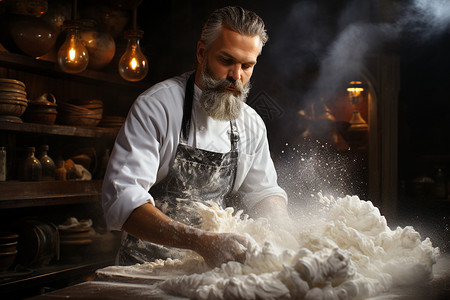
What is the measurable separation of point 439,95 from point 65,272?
12.3 feet

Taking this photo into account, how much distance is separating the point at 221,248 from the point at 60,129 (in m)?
Result: 2.17

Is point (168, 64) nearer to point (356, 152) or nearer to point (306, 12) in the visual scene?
point (306, 12)

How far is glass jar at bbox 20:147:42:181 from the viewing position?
309 centimetres

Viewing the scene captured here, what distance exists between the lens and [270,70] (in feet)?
13.4

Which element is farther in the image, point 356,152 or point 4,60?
point 356,152

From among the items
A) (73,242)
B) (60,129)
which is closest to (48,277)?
(73,242)

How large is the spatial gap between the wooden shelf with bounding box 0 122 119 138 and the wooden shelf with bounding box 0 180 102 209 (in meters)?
0.32

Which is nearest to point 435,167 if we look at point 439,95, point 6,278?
point 439,95

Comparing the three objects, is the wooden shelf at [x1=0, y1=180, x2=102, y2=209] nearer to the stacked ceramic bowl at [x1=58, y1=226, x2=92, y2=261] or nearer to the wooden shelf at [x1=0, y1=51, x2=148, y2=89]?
the stacked ceramic bowl at [x1=58, y1=226, x2=92, y2=261]

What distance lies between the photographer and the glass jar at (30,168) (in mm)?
3094

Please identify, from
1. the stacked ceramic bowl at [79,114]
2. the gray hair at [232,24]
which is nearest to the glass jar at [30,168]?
the stacked ceramic bowl at [79,114]

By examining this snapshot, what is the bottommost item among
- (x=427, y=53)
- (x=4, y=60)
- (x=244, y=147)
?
(x=244, y=147)

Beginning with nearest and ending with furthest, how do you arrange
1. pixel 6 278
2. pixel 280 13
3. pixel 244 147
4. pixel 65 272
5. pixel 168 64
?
1. pixel 244 147
2. pixel 6 278
3. pixel 65 272
4. pixel 280 13
5. pixel 168 64

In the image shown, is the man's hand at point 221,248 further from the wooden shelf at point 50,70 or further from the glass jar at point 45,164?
the wooden shelf at point 50,70
